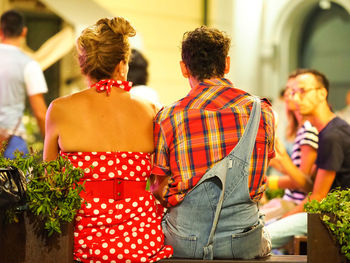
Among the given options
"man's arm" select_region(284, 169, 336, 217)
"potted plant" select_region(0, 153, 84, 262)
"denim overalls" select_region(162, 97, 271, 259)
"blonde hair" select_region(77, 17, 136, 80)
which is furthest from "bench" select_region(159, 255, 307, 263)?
"blonde hair" select_region(77, 17, 136, 80)

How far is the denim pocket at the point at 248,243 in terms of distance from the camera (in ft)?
11.0

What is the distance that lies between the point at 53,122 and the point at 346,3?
23.2ft

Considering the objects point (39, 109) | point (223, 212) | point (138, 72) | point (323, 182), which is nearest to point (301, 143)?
point (323, 182)

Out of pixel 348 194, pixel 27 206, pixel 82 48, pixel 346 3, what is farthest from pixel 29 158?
pixel 346 3

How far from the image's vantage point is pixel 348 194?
3.46 m

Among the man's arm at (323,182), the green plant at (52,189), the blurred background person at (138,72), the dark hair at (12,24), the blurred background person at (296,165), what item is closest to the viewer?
the green plant at (52,189)

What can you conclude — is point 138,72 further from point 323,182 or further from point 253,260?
point 253,260

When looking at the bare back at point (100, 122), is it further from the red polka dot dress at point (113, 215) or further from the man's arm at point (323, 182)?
the man's arm at point (323, 182)

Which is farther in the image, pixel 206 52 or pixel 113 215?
pixel 206 52

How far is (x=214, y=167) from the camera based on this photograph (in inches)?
130

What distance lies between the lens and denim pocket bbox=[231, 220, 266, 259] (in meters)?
3.35

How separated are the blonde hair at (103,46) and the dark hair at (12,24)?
2311 millimetres

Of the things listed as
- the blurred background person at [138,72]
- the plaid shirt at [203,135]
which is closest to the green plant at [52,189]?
the plaid shirt at [203,135]

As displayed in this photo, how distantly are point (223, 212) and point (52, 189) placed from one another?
30.8 inches
